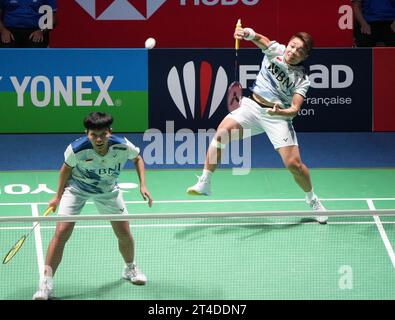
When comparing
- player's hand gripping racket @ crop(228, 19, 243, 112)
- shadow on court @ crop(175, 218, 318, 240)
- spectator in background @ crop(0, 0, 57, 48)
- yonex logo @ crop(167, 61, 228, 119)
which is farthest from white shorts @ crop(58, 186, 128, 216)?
spectator in background @ crop(0, 0, 57, 48)

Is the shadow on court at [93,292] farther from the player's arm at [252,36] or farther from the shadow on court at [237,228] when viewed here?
the player's arm at [252,36]

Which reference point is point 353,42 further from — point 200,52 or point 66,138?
point 66,138

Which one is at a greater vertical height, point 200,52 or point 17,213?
point 200,52

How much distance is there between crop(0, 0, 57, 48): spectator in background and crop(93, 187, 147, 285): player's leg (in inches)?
249

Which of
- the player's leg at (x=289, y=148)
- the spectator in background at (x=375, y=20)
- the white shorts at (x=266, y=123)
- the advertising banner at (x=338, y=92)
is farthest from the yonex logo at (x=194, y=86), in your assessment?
the player's leg at (x=289, y=148)

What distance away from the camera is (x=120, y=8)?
51.0 feet

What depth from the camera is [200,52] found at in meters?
13.6

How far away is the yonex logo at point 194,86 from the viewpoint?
44.5ft

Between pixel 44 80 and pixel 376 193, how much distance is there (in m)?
4.78

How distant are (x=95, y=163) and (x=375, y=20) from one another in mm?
7845

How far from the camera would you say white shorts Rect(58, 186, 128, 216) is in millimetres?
8422

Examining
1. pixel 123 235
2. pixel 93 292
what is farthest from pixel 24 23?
pixel 93 292

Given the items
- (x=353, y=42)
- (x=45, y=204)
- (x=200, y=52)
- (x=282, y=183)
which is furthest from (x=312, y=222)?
(x=353, y=42)

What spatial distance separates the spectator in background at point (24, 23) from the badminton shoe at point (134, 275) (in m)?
6.63
